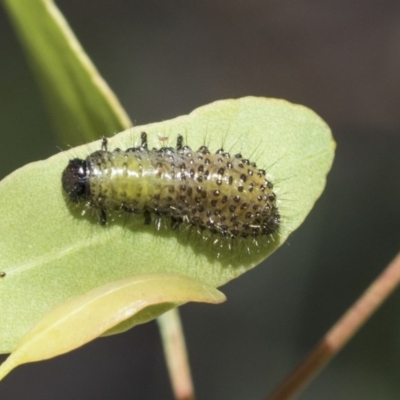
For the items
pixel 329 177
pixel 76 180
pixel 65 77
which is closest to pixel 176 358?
pixel 76 180

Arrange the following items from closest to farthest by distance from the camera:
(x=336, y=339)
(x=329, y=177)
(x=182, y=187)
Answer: (x=336, y=339)
(x=182, y=187)
(x=329, y=177)

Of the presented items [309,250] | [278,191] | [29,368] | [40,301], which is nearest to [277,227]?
[278,191]

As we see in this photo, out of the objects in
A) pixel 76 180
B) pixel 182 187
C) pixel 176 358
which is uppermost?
pixel 76 180

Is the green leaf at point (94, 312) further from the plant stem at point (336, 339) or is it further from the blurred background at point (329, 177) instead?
the blurred background at point (329, 177)

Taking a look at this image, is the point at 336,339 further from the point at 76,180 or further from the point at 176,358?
the point at 76,180

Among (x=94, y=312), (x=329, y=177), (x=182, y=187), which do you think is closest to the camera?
(x=94, y=312)

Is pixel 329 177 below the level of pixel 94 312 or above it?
below

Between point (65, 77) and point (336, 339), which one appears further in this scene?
point (65, 77)

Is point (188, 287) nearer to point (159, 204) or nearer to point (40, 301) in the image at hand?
point (40, 301)
